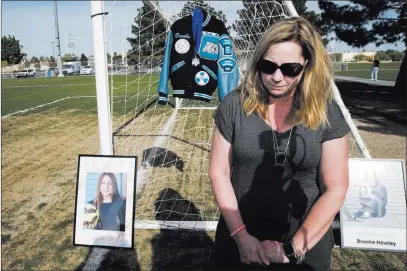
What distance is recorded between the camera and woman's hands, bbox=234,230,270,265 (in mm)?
1682

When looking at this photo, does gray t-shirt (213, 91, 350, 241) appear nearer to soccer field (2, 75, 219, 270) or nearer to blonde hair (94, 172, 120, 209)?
blonde hair (94, 172, 120, 209)

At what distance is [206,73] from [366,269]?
279 centimetres

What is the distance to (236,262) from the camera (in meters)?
1.79

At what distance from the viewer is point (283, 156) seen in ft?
5.40

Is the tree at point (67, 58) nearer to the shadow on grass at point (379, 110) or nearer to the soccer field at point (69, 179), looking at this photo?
the shadow on grass at point (379, 110)

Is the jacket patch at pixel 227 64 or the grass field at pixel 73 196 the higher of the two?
the jacket patch at pixel 227 64

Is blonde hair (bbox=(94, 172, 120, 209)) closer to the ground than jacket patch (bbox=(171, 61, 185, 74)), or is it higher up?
closer to the ground

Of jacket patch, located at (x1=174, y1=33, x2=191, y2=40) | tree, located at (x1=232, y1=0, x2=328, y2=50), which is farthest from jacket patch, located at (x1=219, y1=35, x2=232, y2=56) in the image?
tree, located at (x1=232, y1=0, x2=328, y2=50)

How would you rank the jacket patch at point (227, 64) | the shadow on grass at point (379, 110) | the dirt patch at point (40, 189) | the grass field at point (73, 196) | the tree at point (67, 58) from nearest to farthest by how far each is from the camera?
the grass field at point (73, 196) → the dirt patch at point (40, 189) → the jacket patch at point (227, 64) → the shadow on grass at point (379, 110) → the tree at point (67, 58)

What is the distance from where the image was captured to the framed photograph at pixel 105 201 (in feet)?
8.06

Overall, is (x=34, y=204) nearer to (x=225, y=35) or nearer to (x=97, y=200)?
(x=97, y=200)

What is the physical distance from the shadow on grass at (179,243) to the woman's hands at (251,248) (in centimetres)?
144

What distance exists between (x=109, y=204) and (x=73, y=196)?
277cm

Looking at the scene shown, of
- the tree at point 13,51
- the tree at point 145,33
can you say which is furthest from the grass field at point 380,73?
the tree at point 13,51
